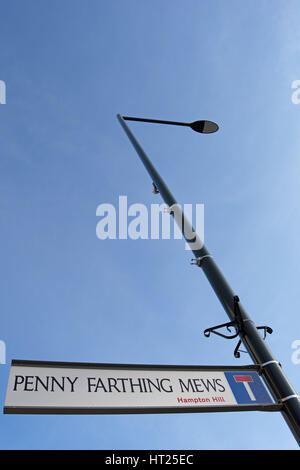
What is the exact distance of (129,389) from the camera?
3111mm

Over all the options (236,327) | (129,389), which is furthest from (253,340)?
(129,389)

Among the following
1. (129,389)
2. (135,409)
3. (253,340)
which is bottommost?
(135,409)

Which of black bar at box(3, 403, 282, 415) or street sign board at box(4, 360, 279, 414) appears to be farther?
street sign board at box(4, 360, 279, 414)

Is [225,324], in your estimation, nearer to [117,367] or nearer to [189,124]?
[117,367]

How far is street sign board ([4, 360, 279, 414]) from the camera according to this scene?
9.32 ft

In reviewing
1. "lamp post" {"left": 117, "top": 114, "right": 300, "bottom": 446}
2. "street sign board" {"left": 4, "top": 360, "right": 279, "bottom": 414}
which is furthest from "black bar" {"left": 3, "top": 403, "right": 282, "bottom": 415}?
"lamp post" {"left": 117, "top": 114, "right": 300, "bottom": 446}

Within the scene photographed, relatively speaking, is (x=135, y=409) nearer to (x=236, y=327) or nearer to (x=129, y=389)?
(x=129, y=389)

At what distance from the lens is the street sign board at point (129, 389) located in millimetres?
2840

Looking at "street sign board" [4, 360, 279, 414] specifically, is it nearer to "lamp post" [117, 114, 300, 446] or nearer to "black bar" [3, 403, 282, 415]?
"black bar" [3, 403, 282, 415]

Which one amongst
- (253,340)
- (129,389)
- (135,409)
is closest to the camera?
(135,409)
